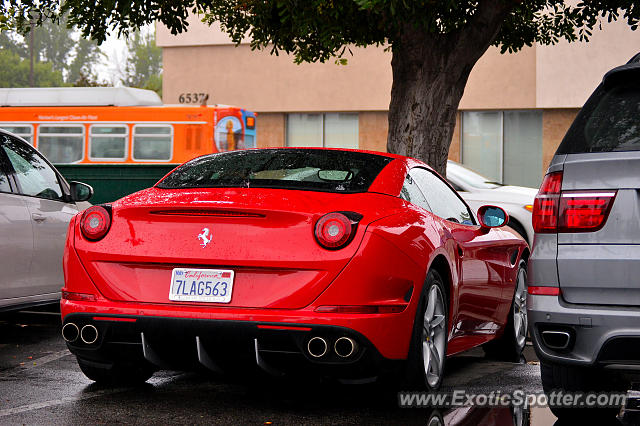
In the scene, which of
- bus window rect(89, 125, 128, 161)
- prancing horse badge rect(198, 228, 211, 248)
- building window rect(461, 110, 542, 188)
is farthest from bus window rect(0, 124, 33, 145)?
prancing horse badge rect(198, 228, 211, 248)

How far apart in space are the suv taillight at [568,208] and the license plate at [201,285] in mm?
1521

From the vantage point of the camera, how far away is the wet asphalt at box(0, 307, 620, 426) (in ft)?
16.8

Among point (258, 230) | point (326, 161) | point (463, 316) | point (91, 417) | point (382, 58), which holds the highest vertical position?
point (382, 58)

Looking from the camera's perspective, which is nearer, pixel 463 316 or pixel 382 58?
pixel 463 316

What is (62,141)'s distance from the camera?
22.4 meters

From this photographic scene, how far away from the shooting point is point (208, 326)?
4.96 metres

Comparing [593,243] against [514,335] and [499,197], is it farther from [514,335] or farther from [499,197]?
[499,197]

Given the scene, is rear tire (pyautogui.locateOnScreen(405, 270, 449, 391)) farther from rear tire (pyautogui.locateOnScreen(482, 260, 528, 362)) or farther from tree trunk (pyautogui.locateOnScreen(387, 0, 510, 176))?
tree trunk (pyautogui.locateOnScreen(387, 0, 510, 176))

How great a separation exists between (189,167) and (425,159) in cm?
599

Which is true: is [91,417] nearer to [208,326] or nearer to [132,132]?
[208,326]

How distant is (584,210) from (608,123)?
1.49 ft

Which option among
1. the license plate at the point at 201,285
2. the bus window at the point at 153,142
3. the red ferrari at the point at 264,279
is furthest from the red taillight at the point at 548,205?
the bus window at the point at 153,142

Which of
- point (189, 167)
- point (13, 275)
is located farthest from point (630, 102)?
point (13, 275)

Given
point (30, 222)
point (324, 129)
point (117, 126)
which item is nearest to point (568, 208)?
point (30, 222)
